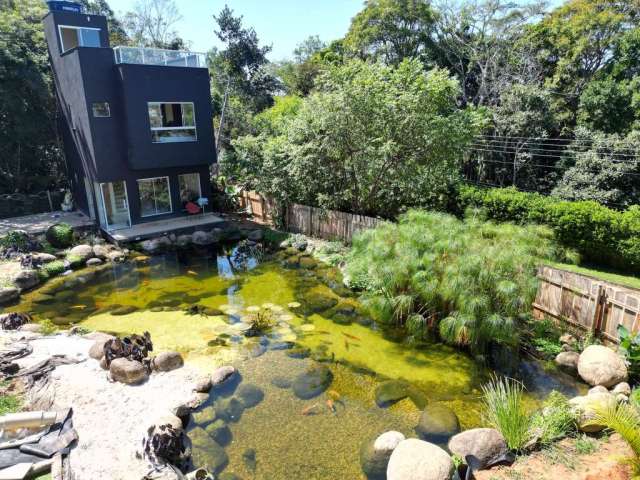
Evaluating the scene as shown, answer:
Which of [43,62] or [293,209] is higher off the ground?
[43,62]

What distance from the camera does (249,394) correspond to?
302 inches

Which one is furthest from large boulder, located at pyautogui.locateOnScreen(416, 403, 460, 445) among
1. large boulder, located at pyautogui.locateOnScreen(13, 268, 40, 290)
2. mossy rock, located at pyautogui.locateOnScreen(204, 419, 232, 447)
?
large boulder, located at pyautogui.locateOnScreen(13, 268, 40, 290)

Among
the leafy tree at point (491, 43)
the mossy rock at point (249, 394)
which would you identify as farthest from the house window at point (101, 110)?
the leafy tree at point (491, 43)

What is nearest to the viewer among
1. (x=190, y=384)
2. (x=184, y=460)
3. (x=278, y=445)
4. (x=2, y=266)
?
(x=184, y=460)

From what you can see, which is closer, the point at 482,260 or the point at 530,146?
the point at 482,260

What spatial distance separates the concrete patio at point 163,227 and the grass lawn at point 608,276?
1307cm

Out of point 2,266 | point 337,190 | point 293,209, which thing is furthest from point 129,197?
point 337,190

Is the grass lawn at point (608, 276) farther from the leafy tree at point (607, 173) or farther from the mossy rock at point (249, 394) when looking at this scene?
the mossy rock at point (249, 394)

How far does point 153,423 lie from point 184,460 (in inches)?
30.7

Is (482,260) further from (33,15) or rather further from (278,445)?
(33,15)

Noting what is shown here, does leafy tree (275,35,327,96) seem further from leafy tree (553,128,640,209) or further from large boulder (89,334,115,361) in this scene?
large boulder (89,334,115,361)

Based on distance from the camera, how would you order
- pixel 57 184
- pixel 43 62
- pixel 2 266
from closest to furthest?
pixel 2 266
pixel 43 62
pixel 57 184

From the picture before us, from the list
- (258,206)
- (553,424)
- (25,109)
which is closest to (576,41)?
(258,206)

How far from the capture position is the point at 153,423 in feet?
20.9
